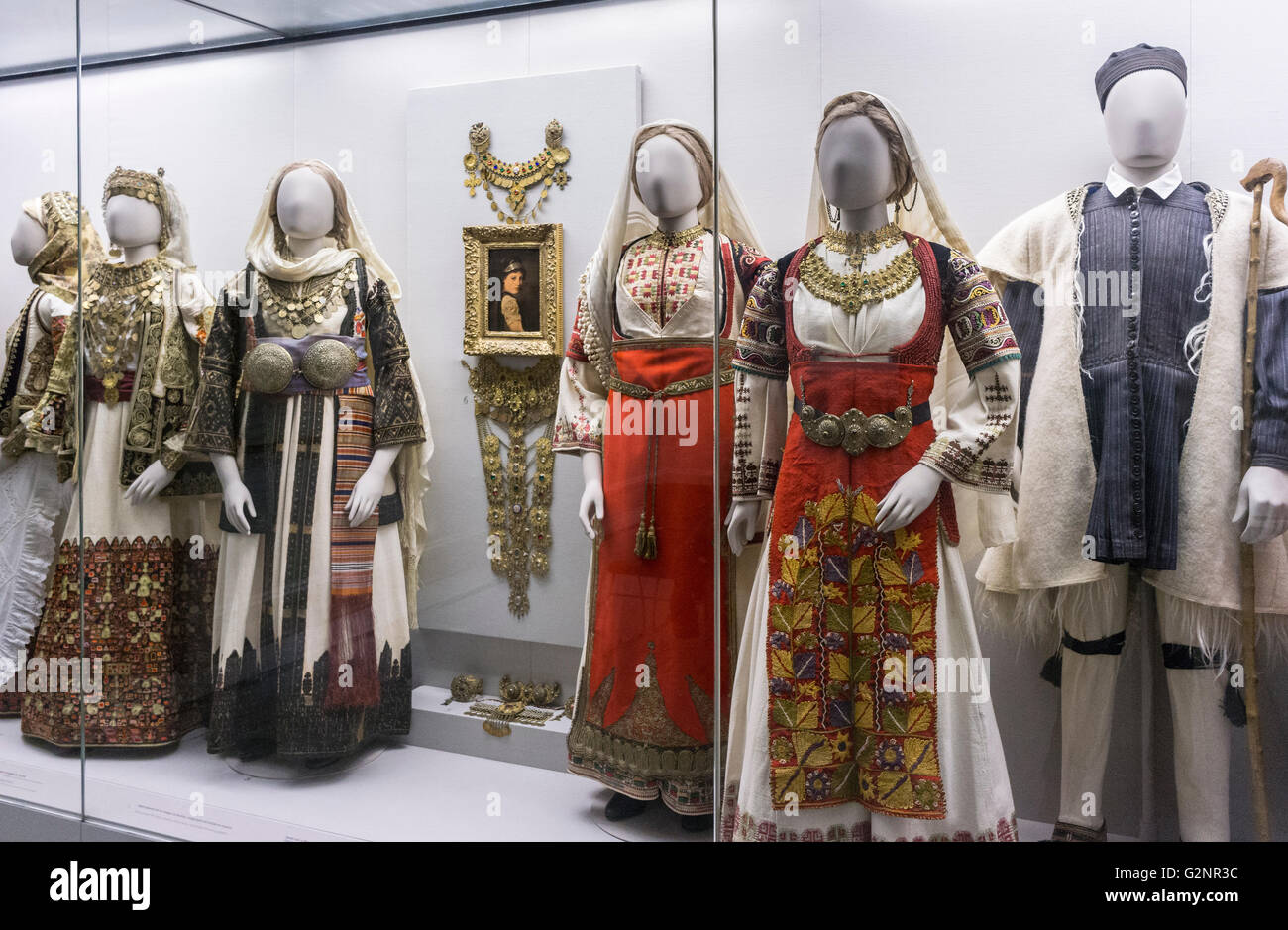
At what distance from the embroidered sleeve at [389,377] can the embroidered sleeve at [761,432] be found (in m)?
0.79

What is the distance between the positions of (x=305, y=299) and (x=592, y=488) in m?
0.84

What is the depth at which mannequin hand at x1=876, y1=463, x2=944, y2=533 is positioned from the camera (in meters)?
1.82

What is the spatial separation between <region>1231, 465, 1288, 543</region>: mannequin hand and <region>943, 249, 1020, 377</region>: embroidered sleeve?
0.46 meters

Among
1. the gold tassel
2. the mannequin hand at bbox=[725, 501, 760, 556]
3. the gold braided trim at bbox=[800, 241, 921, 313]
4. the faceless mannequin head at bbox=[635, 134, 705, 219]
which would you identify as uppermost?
the faceless mannequin head at bbox=[635, 134, 705, 219]

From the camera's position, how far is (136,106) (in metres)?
2.59

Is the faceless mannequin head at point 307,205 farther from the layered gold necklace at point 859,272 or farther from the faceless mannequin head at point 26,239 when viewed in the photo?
the layered gold necklace at point 859,272

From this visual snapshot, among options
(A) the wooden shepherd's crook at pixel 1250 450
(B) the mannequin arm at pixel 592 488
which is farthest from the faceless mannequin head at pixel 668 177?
(A) the wooden shepherd's crook at pixel 1250 450

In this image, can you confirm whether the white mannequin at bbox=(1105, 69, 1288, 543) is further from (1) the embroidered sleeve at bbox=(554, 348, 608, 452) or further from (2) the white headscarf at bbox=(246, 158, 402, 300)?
(2) the white headscarf at bbox=(246, 158, 402, 300)

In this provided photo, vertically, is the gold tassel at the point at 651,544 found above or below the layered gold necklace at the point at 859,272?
below

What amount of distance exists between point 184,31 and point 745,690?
2123 millimetres

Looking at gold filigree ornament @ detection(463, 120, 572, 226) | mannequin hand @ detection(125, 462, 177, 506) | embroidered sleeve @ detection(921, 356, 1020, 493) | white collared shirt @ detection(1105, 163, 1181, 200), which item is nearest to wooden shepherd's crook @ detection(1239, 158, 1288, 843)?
white collared shirt @ detection(1105, 163, 1181, 200)

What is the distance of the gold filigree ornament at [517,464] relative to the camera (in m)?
2.26
